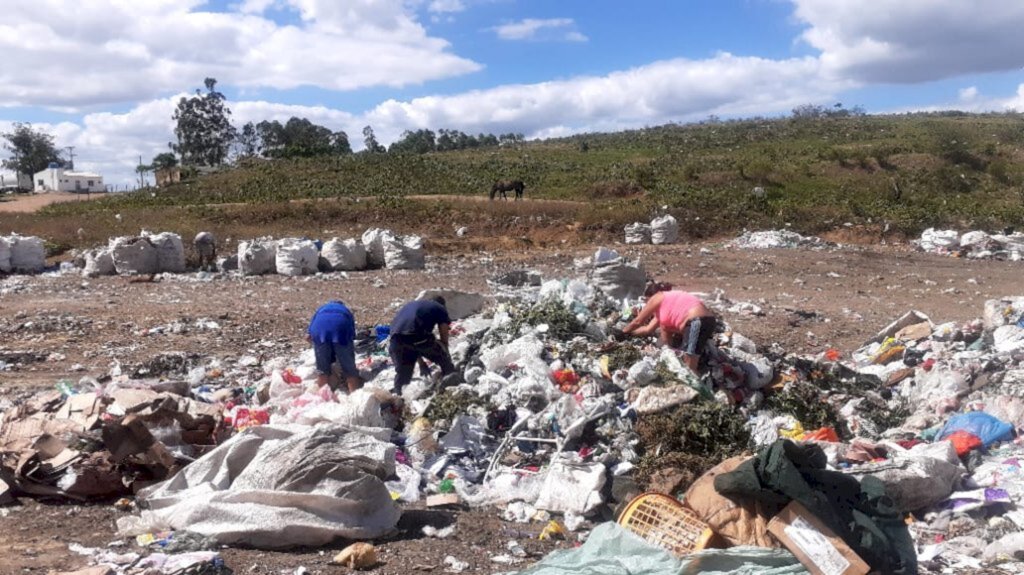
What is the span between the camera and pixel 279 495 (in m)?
4.29

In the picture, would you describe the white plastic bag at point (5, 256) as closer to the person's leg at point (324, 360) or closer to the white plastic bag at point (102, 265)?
the white plastic bag at point (102, 265)

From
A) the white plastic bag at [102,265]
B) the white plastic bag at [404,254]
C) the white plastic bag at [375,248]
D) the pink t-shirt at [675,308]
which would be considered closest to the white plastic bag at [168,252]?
the white plastic bag at [102,265]

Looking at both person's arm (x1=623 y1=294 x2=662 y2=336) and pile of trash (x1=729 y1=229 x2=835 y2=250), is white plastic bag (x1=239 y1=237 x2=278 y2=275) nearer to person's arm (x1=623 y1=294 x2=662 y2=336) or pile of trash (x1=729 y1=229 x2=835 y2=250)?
pile of trash (x1=729 y1=229 x2=835 y2=250)

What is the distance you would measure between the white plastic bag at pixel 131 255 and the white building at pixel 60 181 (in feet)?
160

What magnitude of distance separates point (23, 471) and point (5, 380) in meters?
3.25

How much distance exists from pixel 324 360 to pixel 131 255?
8791 millimetres

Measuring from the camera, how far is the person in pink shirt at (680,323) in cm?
644

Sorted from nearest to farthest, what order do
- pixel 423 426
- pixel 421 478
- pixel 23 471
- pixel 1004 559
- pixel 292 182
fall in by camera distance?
pixel 1004 559, pixel 23 471, pixel 421 478, pixel 423 426, pixel 292 182

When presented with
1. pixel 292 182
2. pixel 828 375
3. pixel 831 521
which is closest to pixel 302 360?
pixel 828 375

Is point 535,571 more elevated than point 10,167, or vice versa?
point 10,167

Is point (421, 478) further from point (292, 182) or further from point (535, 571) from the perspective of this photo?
point (292, 182)

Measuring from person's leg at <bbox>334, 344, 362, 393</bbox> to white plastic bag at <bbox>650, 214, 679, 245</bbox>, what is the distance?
11.5m

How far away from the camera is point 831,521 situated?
3.70 metres

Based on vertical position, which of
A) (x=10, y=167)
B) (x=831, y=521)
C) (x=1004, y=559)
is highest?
(x=10, y=167)
